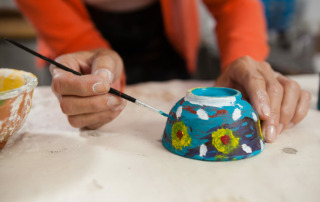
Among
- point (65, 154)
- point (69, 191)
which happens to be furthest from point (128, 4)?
point (69, 191)

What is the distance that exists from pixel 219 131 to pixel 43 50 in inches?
52.6

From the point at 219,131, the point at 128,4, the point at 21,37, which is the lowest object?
the point at 21,37

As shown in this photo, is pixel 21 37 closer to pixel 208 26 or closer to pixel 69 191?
pixel 208 26

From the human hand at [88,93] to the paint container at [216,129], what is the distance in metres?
0.20

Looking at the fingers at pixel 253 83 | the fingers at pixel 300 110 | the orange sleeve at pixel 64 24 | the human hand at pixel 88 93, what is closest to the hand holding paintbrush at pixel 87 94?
the human hand at pixel 88 93

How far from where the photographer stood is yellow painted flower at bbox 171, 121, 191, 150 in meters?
0.71

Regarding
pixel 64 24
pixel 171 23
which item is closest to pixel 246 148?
pixel 171 23

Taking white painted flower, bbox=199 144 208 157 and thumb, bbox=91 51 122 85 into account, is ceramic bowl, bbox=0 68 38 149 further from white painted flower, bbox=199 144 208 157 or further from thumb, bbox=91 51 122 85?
white painted flower, bbox=199 144 208 157

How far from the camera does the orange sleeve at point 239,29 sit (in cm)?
121

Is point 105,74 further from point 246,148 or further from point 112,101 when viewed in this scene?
point 246,148

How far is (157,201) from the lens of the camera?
1.86 ft

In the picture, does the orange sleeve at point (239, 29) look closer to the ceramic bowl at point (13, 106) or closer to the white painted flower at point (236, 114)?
the white painted flower at point (236, 114)

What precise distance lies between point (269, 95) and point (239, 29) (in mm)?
540

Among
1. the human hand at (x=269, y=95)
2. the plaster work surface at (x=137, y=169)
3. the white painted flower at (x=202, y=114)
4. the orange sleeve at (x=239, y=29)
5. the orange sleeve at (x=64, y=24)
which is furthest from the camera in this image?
the orange sleeve at (x=64, y=24)
